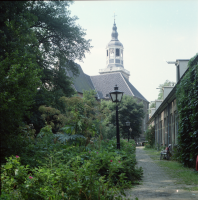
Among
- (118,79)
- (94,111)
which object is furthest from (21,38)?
(118,79)

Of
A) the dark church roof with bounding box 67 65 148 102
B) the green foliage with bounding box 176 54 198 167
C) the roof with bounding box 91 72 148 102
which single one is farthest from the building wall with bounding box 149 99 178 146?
the roof with bounding box 91 72 148 102

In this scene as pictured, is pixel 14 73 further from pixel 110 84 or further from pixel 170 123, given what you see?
pixel 110 84

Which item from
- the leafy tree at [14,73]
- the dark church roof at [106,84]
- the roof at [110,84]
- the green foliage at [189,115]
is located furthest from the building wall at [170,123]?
the roof at [110,84]

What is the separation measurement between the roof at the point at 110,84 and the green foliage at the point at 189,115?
48.6 metres

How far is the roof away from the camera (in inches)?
2397

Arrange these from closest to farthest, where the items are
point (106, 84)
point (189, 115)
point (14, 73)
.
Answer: point (14, 73)
point (189, 115)
point (106, 84)

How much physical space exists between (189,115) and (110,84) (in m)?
52.8

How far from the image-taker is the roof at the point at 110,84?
60.9 metres

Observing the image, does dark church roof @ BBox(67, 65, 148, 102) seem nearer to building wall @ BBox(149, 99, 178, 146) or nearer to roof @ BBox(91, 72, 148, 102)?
roof @ BBox(91, 72, 148, 102)

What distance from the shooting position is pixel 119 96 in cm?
913

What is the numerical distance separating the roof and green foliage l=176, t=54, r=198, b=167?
48621 mm

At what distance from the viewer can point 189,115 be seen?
10242mm

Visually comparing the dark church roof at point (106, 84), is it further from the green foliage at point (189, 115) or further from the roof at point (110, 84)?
the green foliage at point (189, 115)

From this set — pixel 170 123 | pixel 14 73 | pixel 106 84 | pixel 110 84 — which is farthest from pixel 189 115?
pixel 106 84
